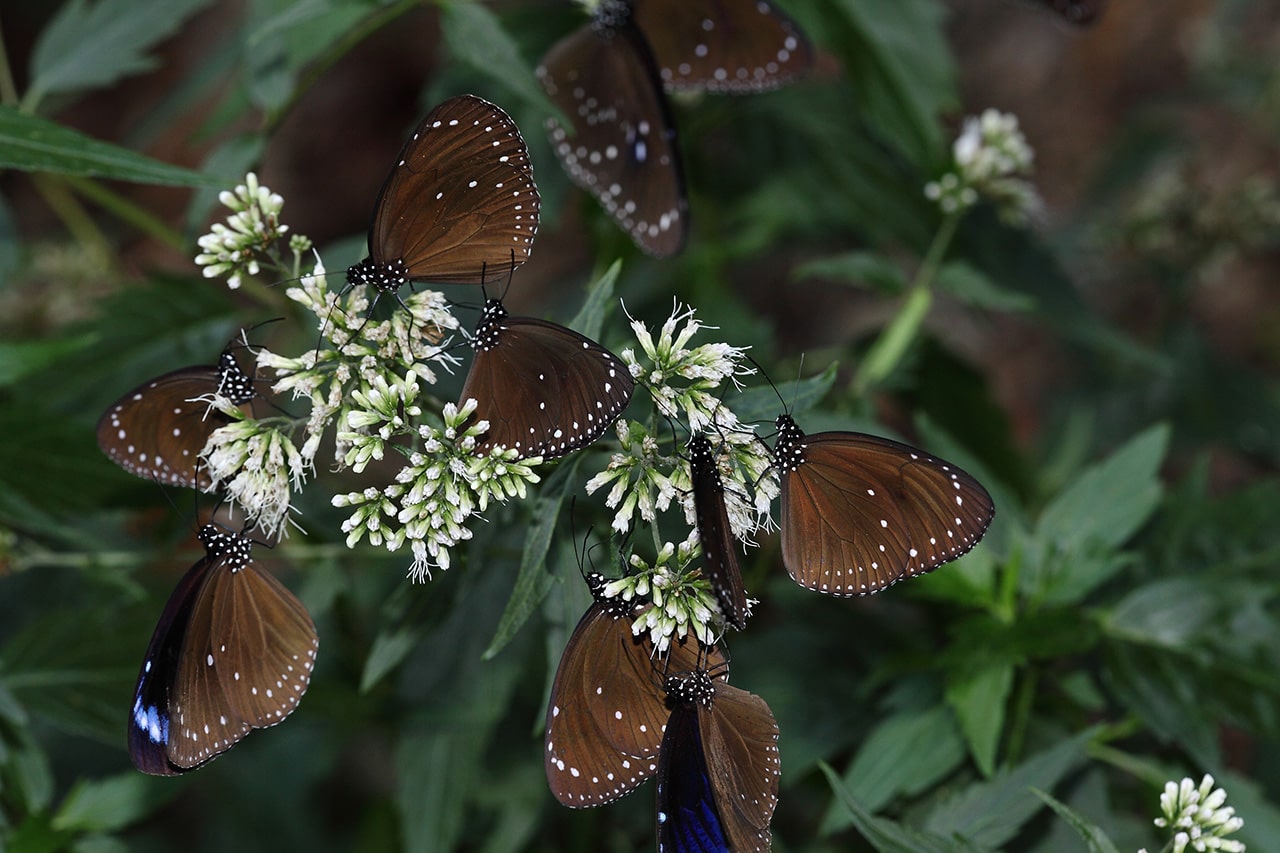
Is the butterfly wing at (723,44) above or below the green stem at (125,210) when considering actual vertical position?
above

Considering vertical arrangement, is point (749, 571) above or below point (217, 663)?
below

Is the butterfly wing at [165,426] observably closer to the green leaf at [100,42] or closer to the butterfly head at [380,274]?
the butterfly head at [380,274]

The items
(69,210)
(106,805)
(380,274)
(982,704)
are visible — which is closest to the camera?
(380,274)

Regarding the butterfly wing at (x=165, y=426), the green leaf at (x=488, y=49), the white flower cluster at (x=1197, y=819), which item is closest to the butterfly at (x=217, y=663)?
the butterfly wing at (x=165, y=426)

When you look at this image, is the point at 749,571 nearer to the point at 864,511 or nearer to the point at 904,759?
the point at 904,759

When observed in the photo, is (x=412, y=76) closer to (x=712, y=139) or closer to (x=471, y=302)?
(x=712, y=139)

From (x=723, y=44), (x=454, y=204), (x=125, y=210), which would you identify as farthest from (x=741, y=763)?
(x=125, y=210)
